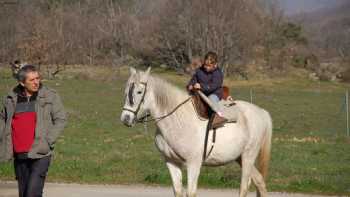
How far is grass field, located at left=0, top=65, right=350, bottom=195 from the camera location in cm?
1616

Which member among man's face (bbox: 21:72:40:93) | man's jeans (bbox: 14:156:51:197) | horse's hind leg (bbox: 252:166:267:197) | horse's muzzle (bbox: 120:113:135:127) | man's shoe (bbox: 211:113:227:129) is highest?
man's face (bbox: 21:72:40:93)

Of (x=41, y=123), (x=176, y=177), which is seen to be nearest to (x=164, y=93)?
(x=176, y=177)

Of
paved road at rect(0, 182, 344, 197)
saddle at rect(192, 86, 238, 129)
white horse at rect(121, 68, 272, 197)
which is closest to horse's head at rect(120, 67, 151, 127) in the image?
white horse at rect(121, 68, 272, 197)

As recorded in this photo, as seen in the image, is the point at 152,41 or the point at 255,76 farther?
the point at 152,41

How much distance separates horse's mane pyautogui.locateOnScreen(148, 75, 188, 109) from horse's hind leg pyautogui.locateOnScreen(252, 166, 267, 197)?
207 centimetres

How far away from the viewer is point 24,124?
9.50 m

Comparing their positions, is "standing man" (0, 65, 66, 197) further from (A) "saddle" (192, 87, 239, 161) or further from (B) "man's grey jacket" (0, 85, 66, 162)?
(A) "saddle" (192, 87, 239, 161)

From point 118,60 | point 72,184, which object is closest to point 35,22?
point 118,60

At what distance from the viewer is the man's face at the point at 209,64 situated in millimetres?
12172

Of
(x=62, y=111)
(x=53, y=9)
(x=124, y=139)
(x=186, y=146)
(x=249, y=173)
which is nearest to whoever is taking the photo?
(x=62, y=111)

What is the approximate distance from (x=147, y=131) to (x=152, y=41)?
50.1 m

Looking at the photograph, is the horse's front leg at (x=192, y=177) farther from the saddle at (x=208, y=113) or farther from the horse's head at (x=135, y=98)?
the horse's head at (x=135, y=98)

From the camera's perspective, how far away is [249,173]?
1286 cm

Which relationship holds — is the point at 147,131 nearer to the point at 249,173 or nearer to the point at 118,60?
the point at 249,173
